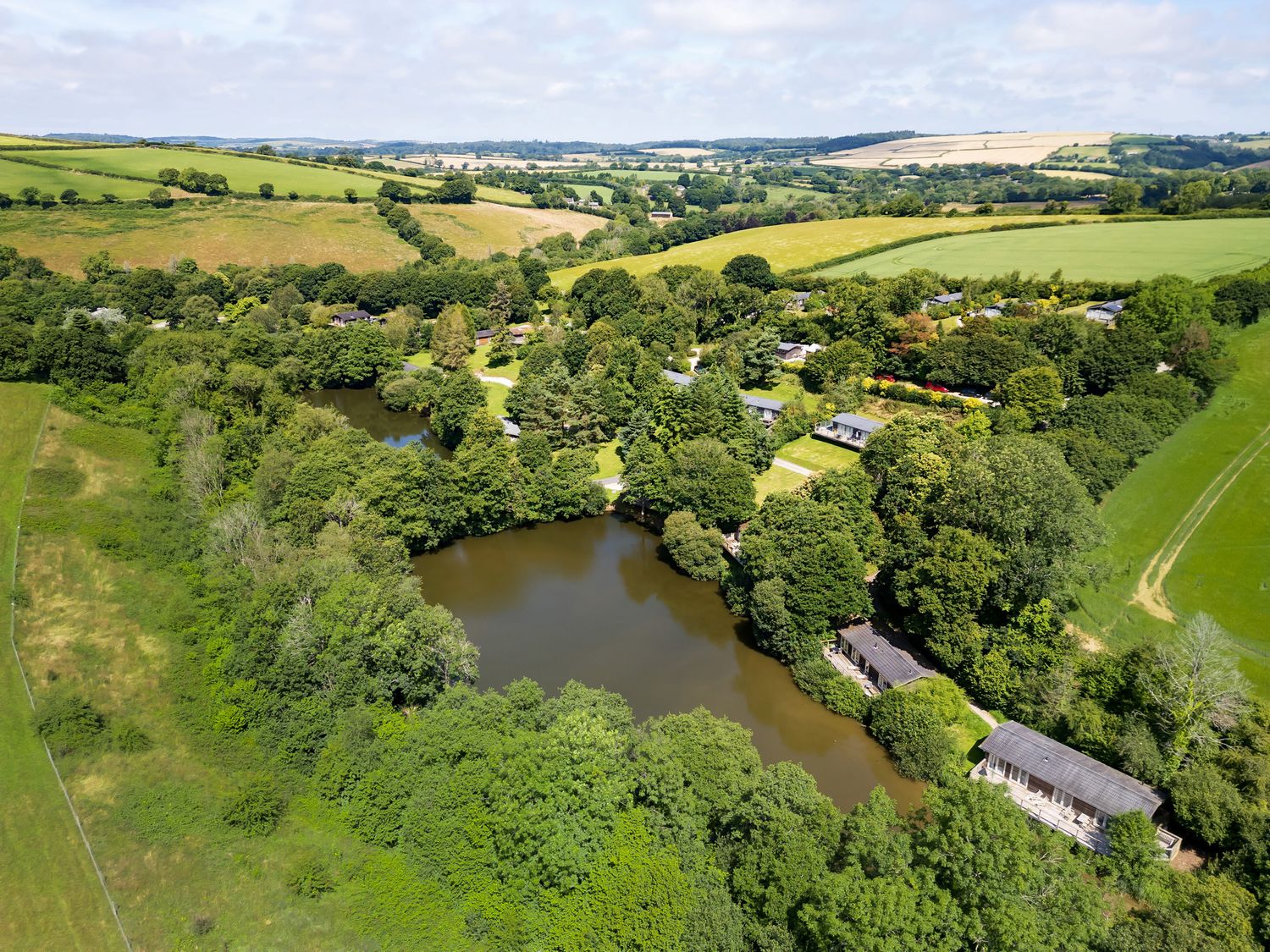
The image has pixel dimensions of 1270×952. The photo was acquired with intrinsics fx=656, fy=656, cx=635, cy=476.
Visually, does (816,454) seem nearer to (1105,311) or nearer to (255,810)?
(1105,311)

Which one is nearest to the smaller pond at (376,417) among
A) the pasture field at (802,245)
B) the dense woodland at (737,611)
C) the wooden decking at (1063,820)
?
the dense woodland at (737,611)

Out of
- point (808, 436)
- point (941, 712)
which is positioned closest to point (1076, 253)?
point (808, 436)

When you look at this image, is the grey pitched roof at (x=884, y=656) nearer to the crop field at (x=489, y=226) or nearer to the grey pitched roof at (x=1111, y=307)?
the grey pitched roof at (x=1111, y=307)

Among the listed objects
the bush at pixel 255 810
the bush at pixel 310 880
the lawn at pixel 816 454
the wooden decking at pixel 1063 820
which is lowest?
the wooden decking at pixel 1063 820

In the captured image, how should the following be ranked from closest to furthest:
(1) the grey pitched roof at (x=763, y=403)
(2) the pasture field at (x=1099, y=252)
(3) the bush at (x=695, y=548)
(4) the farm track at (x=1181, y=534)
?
(4) the farm track at (x=1181, y=534)
(3) the bush at (x=695, y=548)
(1) the grey pitched roof at (x=763, y=403)
(2) the pasture field at (x=1099, y=252)

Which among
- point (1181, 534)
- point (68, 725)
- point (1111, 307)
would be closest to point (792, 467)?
point (1181, 534)

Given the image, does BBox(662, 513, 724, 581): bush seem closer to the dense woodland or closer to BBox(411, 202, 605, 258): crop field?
the dense woodland
